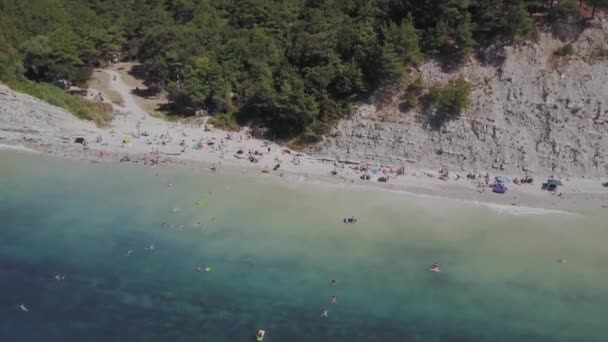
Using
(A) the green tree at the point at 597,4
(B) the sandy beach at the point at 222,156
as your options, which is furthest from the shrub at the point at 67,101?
(A) the green tree at the point at 597,4

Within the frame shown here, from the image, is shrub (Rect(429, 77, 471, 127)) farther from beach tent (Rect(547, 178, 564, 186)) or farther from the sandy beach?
beach tent (Rect(547, 178, 564, 186))

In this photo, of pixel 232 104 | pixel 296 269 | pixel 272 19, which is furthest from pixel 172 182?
pixel 272 19

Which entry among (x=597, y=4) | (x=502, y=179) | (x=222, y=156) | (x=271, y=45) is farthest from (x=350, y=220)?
(x=597, y=4)

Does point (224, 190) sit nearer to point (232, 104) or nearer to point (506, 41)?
point (232, 104)

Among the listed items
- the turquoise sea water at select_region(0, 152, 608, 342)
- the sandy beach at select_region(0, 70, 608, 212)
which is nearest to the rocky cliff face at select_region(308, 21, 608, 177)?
the sandy beach at select_region(0, 70, 608, 212)

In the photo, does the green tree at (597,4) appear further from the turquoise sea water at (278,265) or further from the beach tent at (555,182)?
the turquoise sea water at (278,265)

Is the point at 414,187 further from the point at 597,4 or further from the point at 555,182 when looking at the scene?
the point at 597,4
